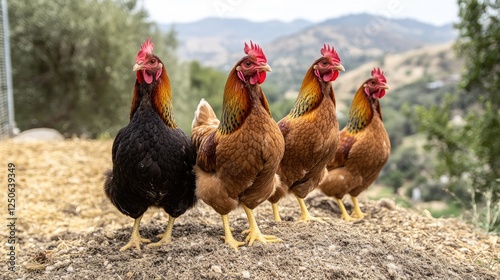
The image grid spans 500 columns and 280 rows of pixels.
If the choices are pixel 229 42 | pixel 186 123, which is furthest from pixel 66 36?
pixel 229 42

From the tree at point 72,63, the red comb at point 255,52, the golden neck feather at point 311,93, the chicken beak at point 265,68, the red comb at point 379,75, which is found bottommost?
the tree at point 72,63

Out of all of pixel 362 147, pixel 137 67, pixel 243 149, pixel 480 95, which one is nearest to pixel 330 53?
pixel 362 147

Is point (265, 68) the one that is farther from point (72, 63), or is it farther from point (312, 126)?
point (72, 63)

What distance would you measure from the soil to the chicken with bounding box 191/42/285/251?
0.33m

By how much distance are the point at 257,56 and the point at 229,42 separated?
681 inches

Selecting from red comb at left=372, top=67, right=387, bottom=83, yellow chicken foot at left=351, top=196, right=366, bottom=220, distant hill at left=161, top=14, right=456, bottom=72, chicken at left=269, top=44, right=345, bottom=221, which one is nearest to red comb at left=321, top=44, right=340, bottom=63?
chicken at left=269, top=44, right=345, bottom=221

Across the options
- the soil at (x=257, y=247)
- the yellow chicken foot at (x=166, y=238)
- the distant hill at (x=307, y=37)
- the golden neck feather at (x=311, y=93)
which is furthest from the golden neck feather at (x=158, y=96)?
the distant hill at (x=307, y=37)

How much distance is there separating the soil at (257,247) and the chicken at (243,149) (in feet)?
1.08

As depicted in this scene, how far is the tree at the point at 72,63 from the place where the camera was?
12.8m

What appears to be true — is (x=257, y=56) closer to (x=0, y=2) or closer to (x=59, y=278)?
(x=59, y=278)

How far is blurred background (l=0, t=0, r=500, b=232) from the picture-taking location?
27.5ft

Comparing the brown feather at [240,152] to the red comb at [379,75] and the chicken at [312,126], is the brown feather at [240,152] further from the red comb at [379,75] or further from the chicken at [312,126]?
the red comb at [379,75]

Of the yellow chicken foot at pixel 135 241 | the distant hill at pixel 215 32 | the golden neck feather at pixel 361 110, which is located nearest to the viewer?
the yellow chicken foot at pixel 135 241

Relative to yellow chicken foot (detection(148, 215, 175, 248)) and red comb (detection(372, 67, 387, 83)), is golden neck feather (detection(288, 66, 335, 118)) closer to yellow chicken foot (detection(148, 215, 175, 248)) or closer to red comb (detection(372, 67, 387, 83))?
red comb (detection(372, 67, 387, 83))
